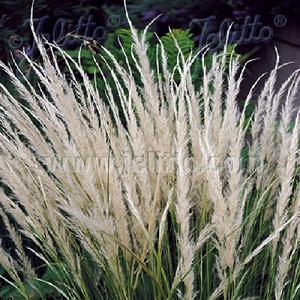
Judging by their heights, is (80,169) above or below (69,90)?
below

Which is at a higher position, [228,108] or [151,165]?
[228,108]

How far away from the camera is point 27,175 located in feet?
5.53

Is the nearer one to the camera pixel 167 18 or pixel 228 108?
pixel 228 108

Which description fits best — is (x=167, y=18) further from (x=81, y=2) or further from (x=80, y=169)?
(x=80, y=169)

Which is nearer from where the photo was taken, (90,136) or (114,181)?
(114,181)

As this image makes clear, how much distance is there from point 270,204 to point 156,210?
0.38m

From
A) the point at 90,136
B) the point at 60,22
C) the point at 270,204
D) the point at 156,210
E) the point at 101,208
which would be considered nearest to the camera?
the point at 101,208

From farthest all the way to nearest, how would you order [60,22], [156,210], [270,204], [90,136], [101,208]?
[60,22]
[270,204]
[90,136]
[156,210]
[101,208]

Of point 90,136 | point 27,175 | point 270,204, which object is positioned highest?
point 90,136

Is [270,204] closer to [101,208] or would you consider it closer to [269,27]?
[101,208]

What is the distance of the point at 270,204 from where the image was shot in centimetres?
177

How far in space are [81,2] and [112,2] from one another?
155mm

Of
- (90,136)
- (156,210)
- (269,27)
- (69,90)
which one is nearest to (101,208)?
(156,210)

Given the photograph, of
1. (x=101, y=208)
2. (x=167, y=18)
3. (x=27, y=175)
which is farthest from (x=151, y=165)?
(x=167, y=18)
